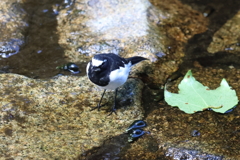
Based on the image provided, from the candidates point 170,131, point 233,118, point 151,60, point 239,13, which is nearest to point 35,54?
point 151,60

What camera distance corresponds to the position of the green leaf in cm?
373

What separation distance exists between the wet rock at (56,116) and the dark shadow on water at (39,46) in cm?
44

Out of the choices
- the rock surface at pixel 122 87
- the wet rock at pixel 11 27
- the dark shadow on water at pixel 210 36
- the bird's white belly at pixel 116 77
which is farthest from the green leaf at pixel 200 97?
the wet rock at pixel 11 27

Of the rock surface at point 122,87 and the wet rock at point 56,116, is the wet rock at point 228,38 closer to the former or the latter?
the rock surface at point 122,87

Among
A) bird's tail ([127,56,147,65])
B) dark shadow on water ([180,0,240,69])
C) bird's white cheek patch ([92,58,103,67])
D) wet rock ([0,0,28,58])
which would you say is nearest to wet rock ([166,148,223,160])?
bird's white cheek patch ([92,58,103,67])

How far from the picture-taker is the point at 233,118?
11.8ft

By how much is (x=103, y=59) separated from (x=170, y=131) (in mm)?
1296

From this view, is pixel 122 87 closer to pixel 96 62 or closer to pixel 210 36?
pixel 96 62

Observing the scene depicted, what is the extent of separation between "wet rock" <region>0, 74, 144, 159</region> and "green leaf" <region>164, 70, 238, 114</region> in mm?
487

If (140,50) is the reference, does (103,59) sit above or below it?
above

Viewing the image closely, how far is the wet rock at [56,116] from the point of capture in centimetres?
318

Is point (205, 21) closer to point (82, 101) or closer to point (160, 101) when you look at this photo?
point (160, 101)

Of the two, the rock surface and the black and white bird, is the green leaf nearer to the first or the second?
the rock surface

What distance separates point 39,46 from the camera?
5332 mm
